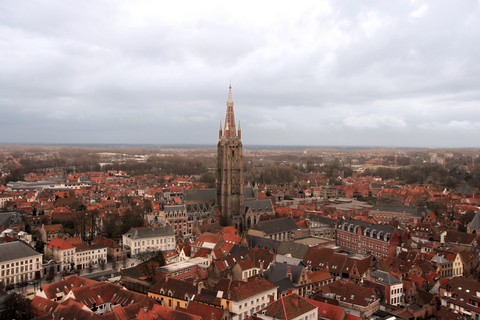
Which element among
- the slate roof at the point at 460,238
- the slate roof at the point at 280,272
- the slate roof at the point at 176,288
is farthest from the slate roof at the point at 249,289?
the slate roof at the point at 460,238

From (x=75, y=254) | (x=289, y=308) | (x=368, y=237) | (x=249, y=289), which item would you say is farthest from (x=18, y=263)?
(x=368, y=237)

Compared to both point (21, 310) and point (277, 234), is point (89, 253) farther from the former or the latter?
point (277, 234)

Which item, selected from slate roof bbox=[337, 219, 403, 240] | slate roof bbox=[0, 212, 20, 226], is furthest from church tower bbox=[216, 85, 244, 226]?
slate roof bbox=[0, 212, 20, 226]

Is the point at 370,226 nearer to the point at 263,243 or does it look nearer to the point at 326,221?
the point at 326,221

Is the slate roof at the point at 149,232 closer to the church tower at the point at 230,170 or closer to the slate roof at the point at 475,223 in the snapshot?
the church tower at the point at 230,170

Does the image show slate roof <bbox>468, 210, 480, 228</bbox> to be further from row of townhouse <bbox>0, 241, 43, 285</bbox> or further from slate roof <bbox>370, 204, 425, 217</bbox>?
row of townhouse <bbox>0, 241, 43, 285</bbox>

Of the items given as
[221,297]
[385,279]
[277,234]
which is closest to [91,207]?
[277,234]
